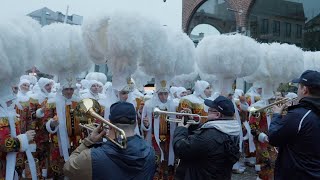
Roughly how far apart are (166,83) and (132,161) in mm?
3559

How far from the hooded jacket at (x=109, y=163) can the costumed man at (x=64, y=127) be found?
10.1ft

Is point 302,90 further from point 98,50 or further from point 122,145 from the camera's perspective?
point 98,50

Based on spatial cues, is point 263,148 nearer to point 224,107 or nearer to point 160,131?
point 160,131

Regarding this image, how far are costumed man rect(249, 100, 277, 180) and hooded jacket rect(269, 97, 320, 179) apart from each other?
10.5ft

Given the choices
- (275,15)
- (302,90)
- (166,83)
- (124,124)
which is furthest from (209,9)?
(124,124)

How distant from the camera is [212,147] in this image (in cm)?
371

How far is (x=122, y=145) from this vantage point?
283 centimetres

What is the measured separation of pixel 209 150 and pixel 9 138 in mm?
2010

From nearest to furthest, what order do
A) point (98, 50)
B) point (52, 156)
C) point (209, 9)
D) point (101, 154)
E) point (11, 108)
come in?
point (101, 154) < point (11, 108) < point (98, 50) < point (52, 156) < point (209, 9)

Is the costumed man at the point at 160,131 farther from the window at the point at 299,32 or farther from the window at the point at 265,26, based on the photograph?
the window at the point at 265,26

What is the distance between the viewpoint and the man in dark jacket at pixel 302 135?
373 cm

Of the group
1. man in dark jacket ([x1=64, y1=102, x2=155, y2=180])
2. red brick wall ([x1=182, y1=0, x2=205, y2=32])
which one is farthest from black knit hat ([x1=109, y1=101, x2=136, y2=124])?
red brick wall ([x1=182, y1=0, x2=205, y2=32])

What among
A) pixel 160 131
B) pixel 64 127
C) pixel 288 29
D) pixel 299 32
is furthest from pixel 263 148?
pixel 288 29

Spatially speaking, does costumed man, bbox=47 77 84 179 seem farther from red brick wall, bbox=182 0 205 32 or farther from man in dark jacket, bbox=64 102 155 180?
red brick wall, bbox=182 0 205 32
